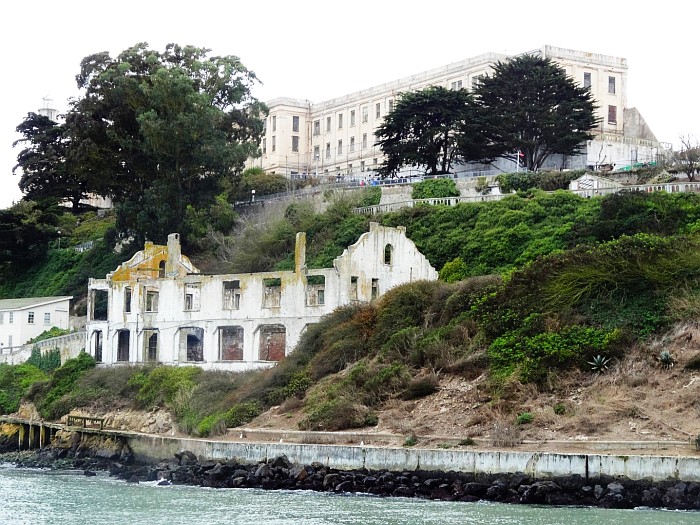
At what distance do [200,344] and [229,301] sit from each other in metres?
4.93

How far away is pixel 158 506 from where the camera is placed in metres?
31.8

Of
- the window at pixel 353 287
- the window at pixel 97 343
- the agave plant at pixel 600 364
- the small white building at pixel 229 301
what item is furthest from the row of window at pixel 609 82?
the agave plant at pixel 600 364

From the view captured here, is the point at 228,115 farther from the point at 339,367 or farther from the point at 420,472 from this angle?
the point at 420,472

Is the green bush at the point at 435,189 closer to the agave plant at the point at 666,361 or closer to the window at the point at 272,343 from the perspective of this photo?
the window at the point at 272,343

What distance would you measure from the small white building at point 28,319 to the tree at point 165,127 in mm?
5347

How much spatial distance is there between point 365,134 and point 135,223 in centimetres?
3110

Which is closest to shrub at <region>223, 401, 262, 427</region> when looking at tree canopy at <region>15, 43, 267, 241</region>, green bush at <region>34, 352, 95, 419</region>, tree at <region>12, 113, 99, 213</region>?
green bush at <region>34, 352, 95, 419</region>

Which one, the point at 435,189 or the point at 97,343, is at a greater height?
the point at 435,189

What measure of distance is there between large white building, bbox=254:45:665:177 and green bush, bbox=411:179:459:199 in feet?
17.3

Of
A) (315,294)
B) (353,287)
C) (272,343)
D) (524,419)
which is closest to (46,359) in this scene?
(272,343)

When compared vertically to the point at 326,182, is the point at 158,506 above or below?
below

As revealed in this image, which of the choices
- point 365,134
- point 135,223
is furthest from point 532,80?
point 365,134

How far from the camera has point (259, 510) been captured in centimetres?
3053

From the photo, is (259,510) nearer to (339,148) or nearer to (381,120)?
(381,120)
